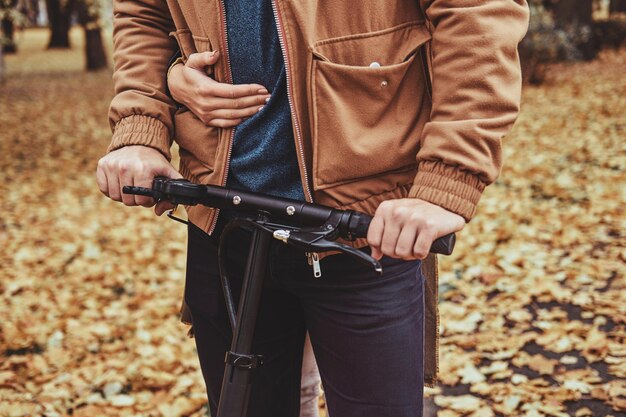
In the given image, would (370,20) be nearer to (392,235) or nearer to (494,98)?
(494,98)

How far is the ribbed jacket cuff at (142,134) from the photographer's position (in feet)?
5.48

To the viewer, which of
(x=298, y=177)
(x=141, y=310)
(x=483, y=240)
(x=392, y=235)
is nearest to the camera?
(x=392, y=235)

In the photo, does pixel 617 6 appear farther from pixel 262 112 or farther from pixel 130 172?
pixel 130 172

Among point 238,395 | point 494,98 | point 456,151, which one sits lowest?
point 238,395

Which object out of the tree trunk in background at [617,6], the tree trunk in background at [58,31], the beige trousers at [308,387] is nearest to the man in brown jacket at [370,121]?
the beige trousers at [308,387]

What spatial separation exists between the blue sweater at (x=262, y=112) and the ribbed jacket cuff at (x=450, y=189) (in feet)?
1.13

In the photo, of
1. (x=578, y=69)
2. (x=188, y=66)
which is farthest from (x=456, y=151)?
(x=578, y=69)

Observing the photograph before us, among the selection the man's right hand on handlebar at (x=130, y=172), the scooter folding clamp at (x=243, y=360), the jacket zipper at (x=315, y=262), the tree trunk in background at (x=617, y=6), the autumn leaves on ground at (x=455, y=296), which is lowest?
the autumn leaves on ground at (x=455, y=296)

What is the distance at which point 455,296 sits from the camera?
15.3 ft

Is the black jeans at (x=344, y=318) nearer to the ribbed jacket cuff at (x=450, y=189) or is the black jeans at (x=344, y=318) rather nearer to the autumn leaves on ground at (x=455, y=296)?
the ribbed jacket cuff at (x=450, y=189)

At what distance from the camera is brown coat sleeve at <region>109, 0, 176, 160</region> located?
1.70m

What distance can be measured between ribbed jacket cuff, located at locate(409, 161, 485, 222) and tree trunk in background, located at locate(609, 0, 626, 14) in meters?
24.7

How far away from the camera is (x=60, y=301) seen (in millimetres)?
5074

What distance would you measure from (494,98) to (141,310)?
158 inches
